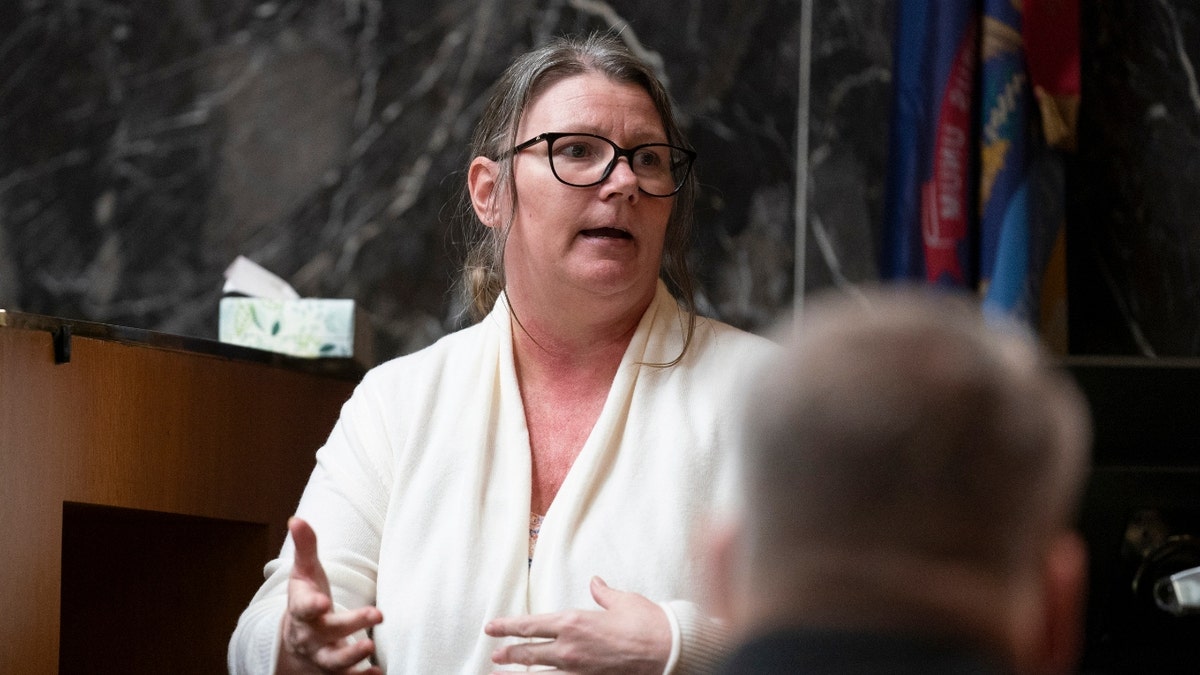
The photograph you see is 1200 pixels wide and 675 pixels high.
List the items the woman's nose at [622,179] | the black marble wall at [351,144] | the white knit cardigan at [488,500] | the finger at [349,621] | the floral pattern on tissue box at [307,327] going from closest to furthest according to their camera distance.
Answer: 1. the finger at [349,621]
2. the white knit cardigan at [488,500]
3. the woman's nose at [622,179]
4. the floral pattern on tissue box at [307,327]
5. the black marble wall at [351,144]

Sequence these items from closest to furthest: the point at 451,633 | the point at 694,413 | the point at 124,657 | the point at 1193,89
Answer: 1. the point at 451,633
2. the point at 694,413
3. the point at 124,657
4. the point at 1193,89

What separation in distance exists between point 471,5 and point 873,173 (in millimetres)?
847

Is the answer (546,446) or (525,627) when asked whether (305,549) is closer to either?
(525,627)

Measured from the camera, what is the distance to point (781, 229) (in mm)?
2529

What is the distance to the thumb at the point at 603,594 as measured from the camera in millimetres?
1517

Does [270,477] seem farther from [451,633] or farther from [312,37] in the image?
[312,37]

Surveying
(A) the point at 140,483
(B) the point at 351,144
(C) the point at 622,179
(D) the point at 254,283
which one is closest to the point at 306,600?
(A) the point at 140,483

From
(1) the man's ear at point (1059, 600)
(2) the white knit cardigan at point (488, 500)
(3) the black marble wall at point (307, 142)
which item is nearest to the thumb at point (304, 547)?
(2) the white knit cardigan at point (488, 500)

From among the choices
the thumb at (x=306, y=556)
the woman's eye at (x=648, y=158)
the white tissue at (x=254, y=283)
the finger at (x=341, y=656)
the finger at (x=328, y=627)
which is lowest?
the finger at (x=341, y=656)

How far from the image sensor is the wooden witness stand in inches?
67.6

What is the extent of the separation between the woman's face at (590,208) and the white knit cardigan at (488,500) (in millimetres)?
106

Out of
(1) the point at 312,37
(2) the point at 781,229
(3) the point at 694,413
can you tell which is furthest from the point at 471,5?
(3) the point at 694,413

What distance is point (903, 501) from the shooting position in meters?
0.67

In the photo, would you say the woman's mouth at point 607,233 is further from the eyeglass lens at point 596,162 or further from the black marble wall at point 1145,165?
the black marble wall at point 1145,165
